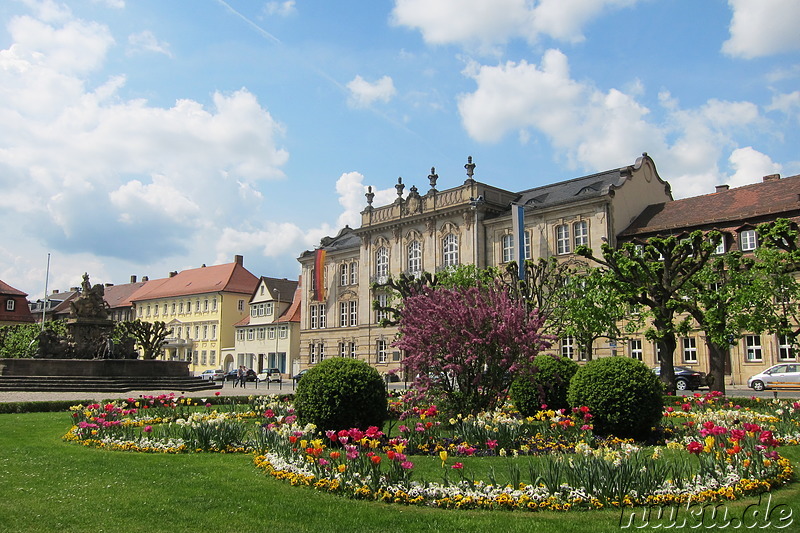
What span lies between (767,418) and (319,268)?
53.2 meters

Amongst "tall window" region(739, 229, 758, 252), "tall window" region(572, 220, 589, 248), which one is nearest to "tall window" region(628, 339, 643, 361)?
"tall window" region(572, 220, 589, 248)

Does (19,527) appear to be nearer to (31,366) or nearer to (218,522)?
(218,522)

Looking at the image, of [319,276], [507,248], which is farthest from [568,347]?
[319,276]

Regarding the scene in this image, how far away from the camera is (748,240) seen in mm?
39188

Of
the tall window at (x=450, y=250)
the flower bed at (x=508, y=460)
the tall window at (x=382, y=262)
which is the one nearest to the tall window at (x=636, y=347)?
the tall window at (x=450, y=250)

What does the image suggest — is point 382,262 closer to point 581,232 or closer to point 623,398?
point 581,232

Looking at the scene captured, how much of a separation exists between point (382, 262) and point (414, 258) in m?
3.96

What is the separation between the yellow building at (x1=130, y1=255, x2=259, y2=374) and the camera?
80.2 meters

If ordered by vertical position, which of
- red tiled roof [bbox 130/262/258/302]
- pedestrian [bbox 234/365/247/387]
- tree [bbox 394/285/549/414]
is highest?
red tiled roof [bbox 130/262/258/302]

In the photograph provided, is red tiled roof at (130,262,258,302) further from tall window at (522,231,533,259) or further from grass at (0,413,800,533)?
grass at (0,413,800,533)

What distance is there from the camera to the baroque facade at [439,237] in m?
46.7

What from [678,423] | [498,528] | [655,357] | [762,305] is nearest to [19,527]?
[498,528]

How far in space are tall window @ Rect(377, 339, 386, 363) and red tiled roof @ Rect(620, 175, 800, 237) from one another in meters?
23.0

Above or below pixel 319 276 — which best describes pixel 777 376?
below
